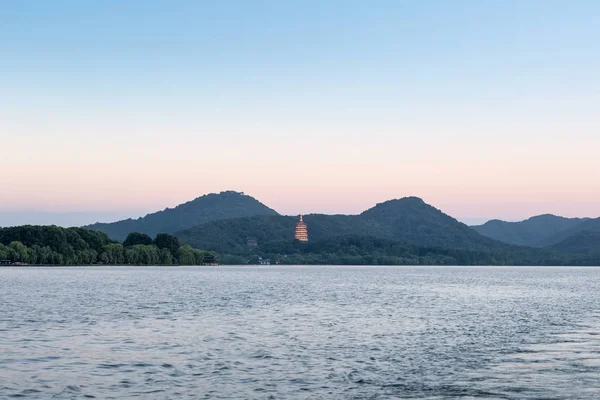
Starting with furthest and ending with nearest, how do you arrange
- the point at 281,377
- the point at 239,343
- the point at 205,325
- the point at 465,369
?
the point at 205,325 < the point at 239,343 < the point at 465,369 < the point at 281,377

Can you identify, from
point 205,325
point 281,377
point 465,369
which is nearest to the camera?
point 281,377

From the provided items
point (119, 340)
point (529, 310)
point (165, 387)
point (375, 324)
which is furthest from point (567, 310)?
point (165, 387)

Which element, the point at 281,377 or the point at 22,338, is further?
the point at 22,338

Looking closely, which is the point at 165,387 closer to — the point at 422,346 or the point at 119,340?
the point at 119,340

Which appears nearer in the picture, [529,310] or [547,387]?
[547,387]

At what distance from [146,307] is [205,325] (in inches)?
1109

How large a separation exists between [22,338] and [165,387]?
25.4 metres

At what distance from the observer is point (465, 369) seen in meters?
45.7

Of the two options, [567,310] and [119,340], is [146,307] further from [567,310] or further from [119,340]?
[567,310]

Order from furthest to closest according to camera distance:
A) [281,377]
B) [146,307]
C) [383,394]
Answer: [146,307] → [281,377] → [383,394]

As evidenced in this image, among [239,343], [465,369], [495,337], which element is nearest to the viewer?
[465,369]

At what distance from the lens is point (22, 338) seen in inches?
2298

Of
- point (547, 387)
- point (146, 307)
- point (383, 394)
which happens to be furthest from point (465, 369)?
point (146, 307)

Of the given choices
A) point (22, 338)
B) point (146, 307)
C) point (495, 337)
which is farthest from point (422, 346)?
point (146, 307)
